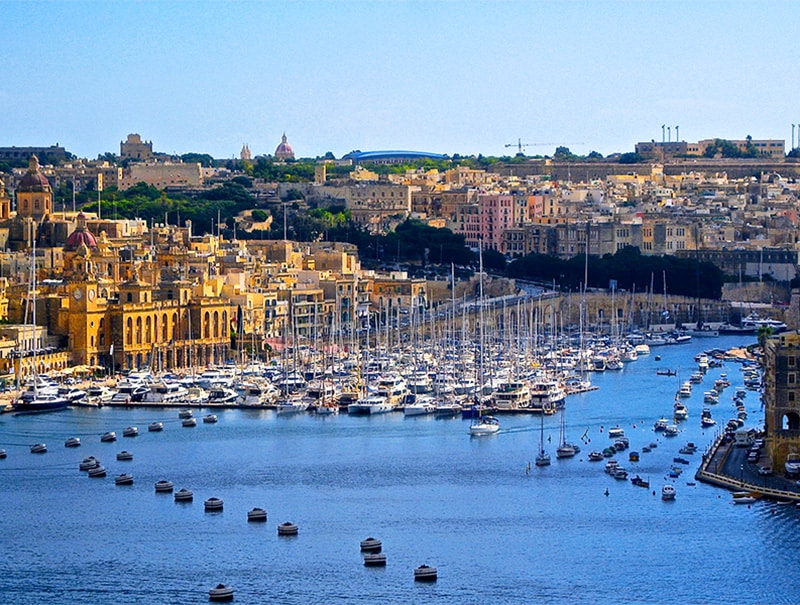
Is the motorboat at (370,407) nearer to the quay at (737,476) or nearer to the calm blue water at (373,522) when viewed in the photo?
the calm blue water at (373,522)

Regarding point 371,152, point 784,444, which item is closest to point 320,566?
point 784,444

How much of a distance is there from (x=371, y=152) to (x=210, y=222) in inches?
1945

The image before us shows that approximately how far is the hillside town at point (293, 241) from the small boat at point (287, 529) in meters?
16.8

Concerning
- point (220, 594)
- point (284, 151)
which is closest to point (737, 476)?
point (220, 594)

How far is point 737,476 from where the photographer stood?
36.6 meters

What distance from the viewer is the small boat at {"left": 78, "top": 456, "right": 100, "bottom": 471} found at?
38.8 m

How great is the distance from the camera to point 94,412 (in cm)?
4612

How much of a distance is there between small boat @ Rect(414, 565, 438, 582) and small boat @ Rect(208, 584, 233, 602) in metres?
2.28

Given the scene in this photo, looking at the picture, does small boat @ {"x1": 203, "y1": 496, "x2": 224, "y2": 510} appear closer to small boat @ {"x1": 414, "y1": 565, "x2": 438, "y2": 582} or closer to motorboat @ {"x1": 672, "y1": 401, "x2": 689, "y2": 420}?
small boat @ {"x1": 414, "y1": 565, "x2": 438, "y2": 582}

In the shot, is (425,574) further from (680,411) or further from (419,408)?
(419,408)

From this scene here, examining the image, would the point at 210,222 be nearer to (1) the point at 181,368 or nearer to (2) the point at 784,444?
(1) the point at 181,368

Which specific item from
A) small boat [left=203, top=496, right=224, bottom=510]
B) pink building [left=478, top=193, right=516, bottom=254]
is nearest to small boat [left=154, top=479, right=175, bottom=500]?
small boat [left=203, top=496, right=224, bottom=510]

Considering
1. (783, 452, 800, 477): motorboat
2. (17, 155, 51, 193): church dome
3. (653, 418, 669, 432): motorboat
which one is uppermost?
(17, 155, 51, 193): church dome

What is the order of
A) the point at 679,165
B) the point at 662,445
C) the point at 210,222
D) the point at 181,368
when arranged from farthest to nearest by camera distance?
the point at 679,165 → the point at 210,222 → the point at 181,368 → the point at 662,445
